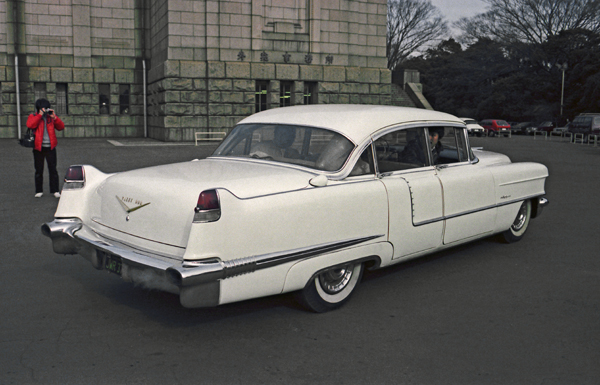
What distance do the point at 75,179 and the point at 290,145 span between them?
186cm

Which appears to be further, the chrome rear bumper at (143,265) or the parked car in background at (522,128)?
the parked car in background at (522,128)

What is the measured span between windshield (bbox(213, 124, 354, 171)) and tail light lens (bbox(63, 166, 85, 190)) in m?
1.26

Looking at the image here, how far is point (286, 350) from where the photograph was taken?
4086 mm

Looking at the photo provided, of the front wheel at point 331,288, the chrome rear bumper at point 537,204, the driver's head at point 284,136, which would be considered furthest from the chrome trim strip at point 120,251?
the chrome rear bumper at point 537,204

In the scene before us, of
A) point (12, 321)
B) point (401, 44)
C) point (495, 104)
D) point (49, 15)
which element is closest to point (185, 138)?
point (49, 15)

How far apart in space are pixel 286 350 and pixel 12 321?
207cm

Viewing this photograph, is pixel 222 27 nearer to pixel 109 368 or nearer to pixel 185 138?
pixel 185 138

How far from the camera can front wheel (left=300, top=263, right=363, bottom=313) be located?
470cm

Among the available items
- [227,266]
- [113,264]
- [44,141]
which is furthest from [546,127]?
[227,266]

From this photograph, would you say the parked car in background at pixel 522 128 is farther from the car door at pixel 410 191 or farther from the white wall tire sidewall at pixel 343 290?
the white wall tire sidewall at pixel 343 290

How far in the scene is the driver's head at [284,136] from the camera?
5.41m

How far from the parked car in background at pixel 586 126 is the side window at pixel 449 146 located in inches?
1169

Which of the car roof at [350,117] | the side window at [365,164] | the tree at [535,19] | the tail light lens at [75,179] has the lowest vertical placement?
the tail light lens at [75,179]

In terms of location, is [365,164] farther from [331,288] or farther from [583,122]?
[583,122]
